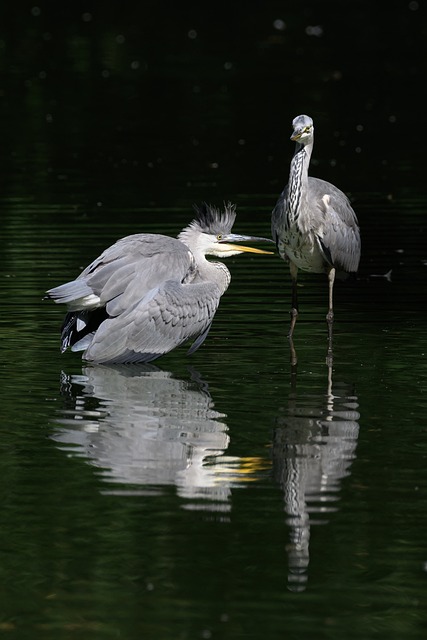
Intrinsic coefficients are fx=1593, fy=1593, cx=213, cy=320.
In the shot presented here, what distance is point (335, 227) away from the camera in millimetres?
13828

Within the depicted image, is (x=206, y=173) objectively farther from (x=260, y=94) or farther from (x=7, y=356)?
(x=7, y=356)

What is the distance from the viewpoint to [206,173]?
2297cm

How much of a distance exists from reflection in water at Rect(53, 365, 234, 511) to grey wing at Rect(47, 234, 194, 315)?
21.0 inches

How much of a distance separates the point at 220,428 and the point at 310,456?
2.97 ft

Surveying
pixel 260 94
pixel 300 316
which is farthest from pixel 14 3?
pixel 300 316

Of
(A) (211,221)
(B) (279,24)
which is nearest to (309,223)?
(A) (211,221)

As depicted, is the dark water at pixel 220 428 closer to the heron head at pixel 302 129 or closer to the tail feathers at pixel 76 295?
the tail feathers at pixel 76 295

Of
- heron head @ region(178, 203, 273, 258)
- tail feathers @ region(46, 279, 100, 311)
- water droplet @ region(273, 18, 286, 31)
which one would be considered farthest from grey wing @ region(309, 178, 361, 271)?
water droplet @ region(273, 18, 286, 31)

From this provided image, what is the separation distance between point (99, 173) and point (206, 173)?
1.57 meters

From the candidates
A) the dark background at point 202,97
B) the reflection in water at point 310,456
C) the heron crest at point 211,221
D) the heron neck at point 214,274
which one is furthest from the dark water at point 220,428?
the heron crest at point 211,221

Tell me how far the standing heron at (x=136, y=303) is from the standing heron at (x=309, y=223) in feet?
4.47

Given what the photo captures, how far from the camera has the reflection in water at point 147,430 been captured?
8.80 m

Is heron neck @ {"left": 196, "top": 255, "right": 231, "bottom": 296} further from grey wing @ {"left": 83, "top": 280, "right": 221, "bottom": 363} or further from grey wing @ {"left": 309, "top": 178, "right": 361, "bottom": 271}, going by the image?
grey wing @ {"left": 309, "top": 178, "right": 361, "bottom": 271}

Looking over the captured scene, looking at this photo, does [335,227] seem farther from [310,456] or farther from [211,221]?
[310,456]
